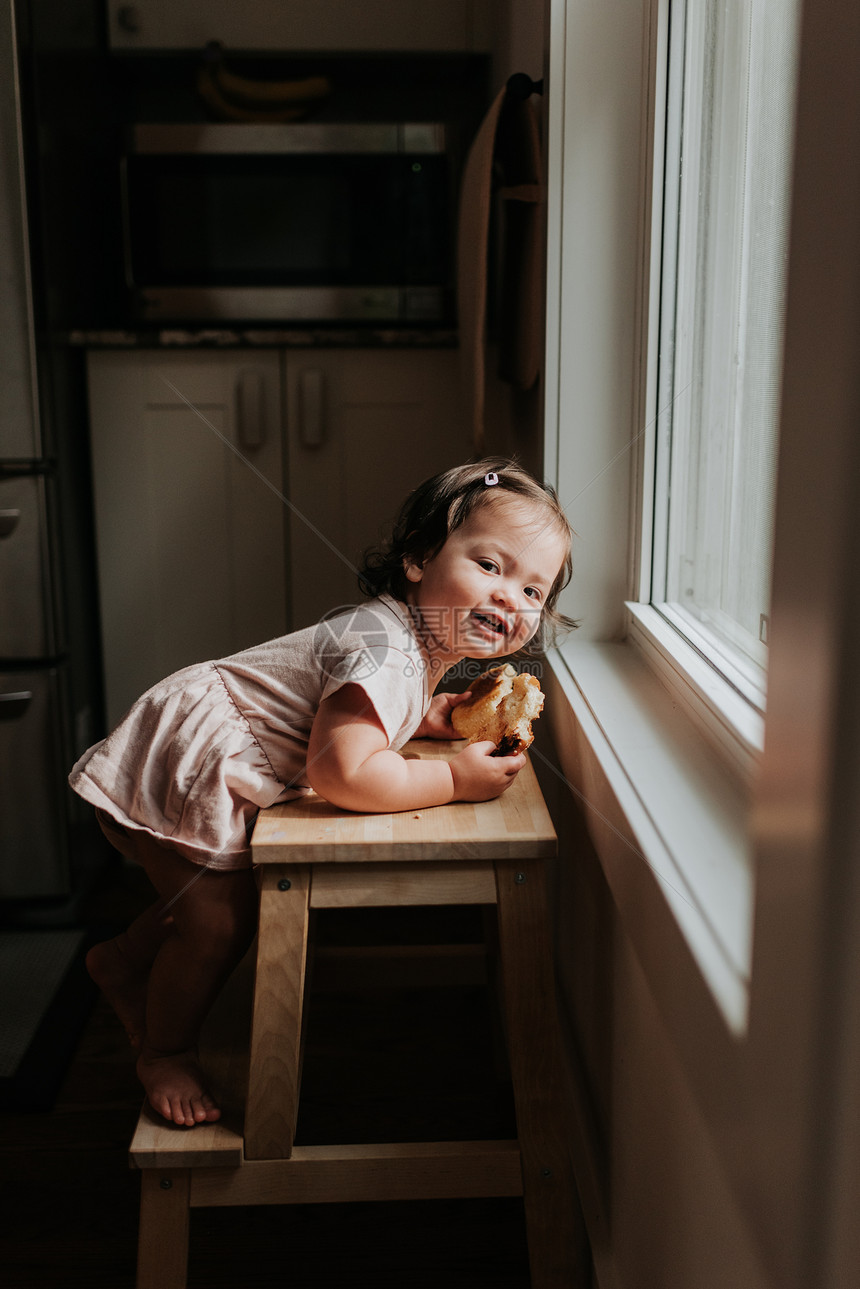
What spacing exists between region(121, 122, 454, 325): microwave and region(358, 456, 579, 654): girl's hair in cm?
103

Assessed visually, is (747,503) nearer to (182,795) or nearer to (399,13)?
(182,795)

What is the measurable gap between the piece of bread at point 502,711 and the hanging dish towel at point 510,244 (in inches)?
16.6

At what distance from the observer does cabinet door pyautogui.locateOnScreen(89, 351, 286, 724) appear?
1936 mm

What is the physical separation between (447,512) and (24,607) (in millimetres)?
1052

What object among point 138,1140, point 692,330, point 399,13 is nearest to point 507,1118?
point 138,1140

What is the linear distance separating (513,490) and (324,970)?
79 cm

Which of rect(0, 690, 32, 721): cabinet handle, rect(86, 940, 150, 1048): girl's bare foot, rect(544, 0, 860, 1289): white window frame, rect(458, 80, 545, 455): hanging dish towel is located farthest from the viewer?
rect(0, 690, 32, 721): cabinet handle

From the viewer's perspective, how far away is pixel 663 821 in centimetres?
71

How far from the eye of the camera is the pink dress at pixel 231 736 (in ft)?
3.17

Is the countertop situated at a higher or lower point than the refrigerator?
higher

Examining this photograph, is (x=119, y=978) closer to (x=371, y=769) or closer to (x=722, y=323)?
(x=371, y=769)

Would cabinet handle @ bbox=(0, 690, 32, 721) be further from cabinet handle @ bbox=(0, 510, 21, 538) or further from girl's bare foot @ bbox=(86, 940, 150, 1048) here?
girl's bare foot @ bbox=(86, 940, 150, 1048)

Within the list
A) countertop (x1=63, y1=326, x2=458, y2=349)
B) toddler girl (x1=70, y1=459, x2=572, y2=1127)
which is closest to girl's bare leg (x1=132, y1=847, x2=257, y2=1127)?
toddler girl (x1=70, y1=459, x2=572, y2=1127)

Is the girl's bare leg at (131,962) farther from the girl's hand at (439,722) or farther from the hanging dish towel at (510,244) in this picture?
the hanging dish towel at (510,244)
